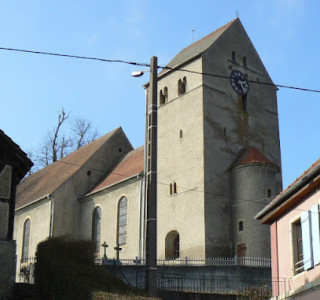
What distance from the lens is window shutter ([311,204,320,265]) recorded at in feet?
44.5

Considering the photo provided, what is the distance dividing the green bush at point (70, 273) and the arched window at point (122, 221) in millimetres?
16471

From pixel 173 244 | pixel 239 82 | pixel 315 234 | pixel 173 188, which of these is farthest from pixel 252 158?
pixel 315 234

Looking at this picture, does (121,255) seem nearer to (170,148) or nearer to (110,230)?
(110,230)

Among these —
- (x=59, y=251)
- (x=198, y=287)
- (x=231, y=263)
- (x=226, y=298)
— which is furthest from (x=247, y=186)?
(x=59, y=251)

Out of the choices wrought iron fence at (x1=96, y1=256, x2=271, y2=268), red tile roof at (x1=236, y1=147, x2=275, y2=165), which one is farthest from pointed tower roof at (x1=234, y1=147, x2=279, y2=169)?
wrought iron fence at (x1=96, y1=256, x2=271, y2=268)

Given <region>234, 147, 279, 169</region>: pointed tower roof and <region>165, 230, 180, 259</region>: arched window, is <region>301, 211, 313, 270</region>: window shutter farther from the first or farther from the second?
<region>165, 230, 180, 259</region>: arched window

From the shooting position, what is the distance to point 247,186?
32531 millimetres

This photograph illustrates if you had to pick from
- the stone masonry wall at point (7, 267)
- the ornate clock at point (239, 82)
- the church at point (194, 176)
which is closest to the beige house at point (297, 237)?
the stone masonry wall at point (7, 267)

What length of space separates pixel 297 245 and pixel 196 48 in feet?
78.9

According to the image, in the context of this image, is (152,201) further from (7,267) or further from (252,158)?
(252,158)

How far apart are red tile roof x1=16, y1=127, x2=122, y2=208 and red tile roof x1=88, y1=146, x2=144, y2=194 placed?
2.14 metres

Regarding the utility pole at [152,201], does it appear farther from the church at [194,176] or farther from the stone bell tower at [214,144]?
the church at [194,176]

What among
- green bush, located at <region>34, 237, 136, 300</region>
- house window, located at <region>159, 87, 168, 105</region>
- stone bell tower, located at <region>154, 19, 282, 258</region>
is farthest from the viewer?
house window, located at <region>159, 87, 168, 105</region>

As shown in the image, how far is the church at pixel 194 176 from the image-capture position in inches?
1269
